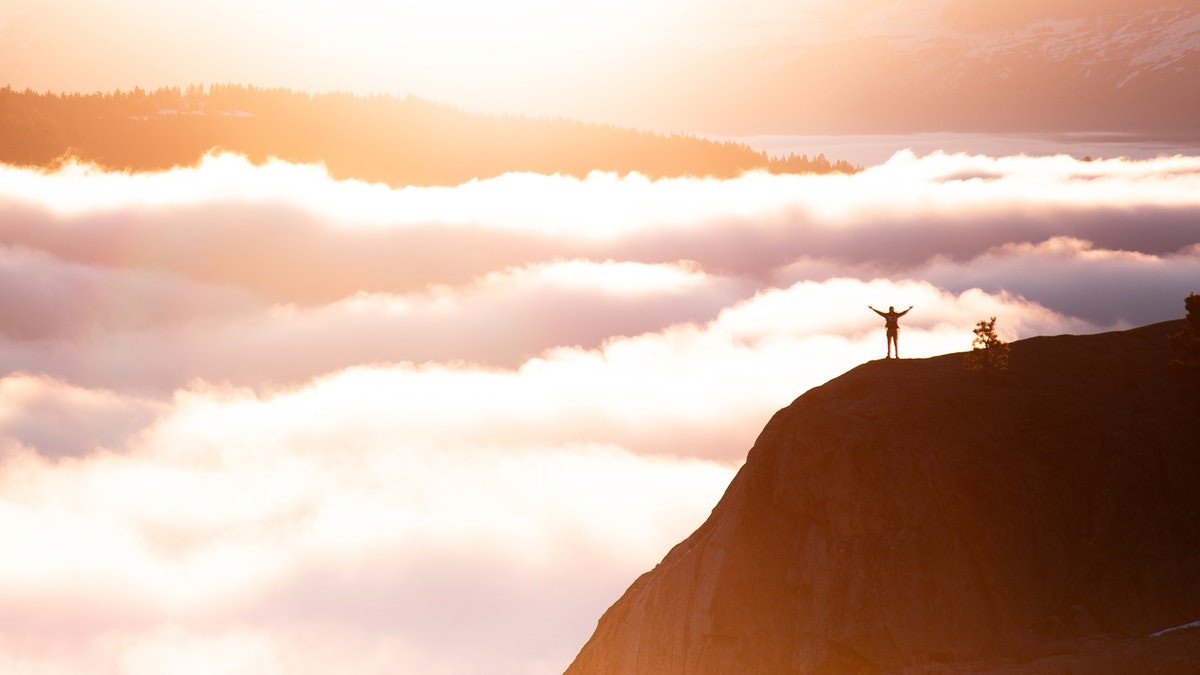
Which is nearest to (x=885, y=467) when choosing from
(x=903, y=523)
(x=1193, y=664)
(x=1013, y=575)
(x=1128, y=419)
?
(x=903, y=523)

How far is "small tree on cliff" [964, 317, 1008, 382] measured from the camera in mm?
68812

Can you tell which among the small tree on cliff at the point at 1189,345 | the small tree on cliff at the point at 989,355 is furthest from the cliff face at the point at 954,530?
the small tree on cliff at the point at 1189,345

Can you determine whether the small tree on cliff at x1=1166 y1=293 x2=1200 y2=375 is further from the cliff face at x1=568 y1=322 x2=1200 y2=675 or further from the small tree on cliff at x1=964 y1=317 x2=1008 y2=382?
the small tree on cliff at x1=964 y1=317 x2=1008 y2=382

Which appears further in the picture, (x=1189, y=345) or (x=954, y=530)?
(x=1189, y=345)

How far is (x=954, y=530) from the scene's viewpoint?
61625 mm

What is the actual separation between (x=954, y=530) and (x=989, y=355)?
37.8 ft

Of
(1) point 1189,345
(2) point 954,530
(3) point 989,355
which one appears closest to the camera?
(2) point 954,530

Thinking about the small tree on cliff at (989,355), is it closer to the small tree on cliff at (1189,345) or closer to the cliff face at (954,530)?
the cliff face at (954,530)

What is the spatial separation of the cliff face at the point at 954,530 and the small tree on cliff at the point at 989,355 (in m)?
0.73

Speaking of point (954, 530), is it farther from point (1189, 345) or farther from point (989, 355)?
point (1189, 345)

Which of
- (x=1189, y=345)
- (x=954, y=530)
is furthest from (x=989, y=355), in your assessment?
(x=954, y=530)

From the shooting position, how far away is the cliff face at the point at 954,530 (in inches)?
2324

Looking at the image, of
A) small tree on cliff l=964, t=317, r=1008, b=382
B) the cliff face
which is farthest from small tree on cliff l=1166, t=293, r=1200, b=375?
small tree on cliff l=964, t=317, r=1008, b=382

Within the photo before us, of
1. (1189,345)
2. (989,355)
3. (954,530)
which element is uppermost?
(1189,345)
